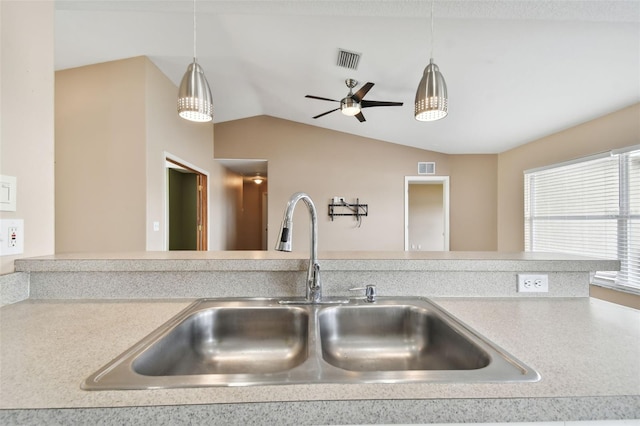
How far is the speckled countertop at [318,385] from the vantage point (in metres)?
0.48

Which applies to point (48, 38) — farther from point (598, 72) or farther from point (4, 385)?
point (598, 72)

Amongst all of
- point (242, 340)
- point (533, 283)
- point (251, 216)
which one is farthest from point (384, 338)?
point (251, 216)

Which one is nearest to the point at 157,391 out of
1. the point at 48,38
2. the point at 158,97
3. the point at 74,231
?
the point at 48,38

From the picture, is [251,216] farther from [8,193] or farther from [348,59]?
[8,193]

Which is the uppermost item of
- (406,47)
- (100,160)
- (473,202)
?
(406,47)

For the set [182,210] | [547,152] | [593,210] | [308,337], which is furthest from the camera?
[182,210]

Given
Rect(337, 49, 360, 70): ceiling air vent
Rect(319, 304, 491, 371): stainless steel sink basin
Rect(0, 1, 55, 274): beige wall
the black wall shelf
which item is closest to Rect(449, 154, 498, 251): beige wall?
the black wall shelf

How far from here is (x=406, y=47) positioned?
2506 mm

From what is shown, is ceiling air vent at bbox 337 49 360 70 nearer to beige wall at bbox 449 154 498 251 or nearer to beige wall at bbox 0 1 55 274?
beige wall at bbox 0 1 55 274

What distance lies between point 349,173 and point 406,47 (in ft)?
9.04

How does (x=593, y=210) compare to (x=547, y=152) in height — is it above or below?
below

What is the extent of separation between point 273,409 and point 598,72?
Result: 3.56 meters

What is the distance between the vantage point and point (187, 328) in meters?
0.87

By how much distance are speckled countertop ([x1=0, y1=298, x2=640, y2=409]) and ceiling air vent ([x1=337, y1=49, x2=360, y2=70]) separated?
2621mm
